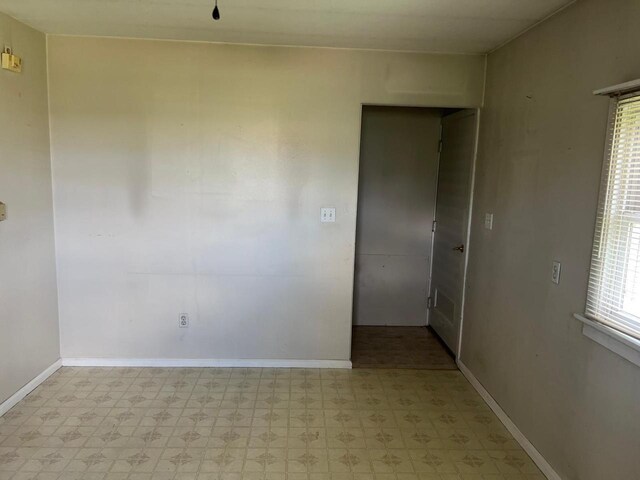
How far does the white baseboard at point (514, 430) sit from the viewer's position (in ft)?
6.91

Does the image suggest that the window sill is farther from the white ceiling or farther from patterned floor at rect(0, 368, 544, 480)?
the white ceiling

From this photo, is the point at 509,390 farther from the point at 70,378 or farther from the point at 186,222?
the point at 70,378

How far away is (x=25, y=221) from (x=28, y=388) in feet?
3.59

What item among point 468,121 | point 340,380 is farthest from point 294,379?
point 468,121

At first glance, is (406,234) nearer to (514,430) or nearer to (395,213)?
(395,213)

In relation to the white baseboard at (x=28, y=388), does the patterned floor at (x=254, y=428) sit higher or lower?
lower

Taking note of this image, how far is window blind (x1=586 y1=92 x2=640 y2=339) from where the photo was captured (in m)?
1.61

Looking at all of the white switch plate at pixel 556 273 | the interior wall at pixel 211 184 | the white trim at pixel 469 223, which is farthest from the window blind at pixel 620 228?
the interior wall at pixel 211 184

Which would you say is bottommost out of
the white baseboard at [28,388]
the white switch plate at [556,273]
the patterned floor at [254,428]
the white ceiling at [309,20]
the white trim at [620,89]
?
the patterned floor at [254,428]

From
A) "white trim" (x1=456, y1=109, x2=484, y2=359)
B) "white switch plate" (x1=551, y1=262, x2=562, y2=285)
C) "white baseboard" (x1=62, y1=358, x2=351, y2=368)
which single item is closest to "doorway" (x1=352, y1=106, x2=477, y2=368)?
"white trim" (x1=456, y1=109, x2=484, y2=359)

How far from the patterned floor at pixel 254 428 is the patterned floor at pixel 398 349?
0.19 metres

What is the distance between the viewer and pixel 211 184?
3035 millimetres

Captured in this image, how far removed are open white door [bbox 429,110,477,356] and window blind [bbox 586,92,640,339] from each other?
56.2 inches

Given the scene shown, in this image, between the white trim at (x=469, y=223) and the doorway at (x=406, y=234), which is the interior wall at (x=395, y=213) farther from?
the white trim at (x=469, y=223)
